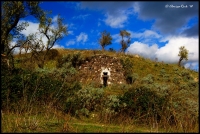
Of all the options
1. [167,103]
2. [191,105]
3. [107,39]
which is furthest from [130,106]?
[107,39]

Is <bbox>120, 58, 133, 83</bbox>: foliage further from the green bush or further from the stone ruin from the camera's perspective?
the green bush

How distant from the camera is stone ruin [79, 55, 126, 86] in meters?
33.3

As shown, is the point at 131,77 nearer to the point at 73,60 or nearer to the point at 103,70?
the point at 103,70

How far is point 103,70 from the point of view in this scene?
33.4 meters

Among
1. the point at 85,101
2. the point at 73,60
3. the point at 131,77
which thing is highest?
the point at 73,60

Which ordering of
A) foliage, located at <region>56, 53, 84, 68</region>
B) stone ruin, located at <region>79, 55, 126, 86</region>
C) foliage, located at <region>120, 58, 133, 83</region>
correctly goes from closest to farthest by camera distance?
foliage, located at <region>120, 58, 133, 83</region> → stone ruin, located at <region>79, 55, 126, 86</region> → foliage, located at <region>56, 53, 84, 68</region>

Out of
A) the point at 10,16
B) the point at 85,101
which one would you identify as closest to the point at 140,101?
the point at 85,101

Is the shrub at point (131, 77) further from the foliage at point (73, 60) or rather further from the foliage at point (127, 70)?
the foliage at point (73, 60)

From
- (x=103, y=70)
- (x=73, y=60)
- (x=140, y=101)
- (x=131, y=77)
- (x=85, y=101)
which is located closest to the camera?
(x=140, y=101)

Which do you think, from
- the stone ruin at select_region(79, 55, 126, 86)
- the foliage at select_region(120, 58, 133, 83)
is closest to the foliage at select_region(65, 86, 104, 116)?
the stone ruin at select_region(79, 55, 126, 86)

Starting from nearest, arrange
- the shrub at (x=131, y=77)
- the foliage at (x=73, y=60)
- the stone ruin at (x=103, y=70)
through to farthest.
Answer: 1. the shrub at (x=131, y=77)
2. the stone ruin at (x=103, y=70)
3. the foliage at (x=73, y=60)

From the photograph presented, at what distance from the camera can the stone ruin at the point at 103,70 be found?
1310 inches

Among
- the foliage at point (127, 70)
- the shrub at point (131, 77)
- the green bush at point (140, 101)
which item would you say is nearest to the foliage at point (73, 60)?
the foliage at point (127, 70)

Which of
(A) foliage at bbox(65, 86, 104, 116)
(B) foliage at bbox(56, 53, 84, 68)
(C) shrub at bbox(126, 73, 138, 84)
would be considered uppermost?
(B) foliage at bbox(56, 53, 84, 68)
